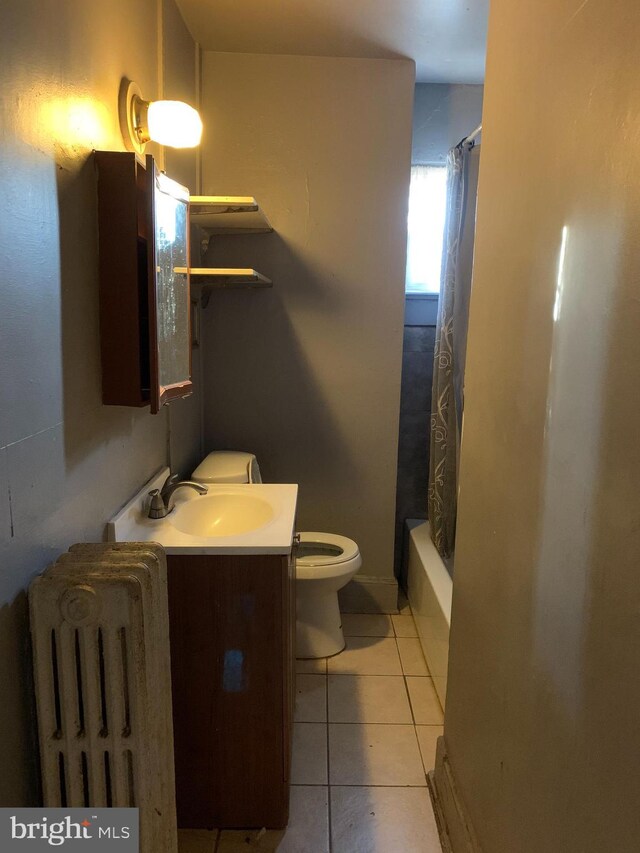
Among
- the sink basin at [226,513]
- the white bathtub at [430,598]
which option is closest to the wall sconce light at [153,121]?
the sink basin at [226,513]

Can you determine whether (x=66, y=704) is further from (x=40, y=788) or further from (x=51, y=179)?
(x=51, y=179)

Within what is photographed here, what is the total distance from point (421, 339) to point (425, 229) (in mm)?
554

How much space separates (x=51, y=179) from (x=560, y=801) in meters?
1.44

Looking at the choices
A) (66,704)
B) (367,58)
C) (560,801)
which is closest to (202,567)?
(66,704)

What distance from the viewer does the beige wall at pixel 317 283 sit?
2566mm

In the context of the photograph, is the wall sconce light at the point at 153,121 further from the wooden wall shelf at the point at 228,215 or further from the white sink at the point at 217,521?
the white sink at the point at 217,521

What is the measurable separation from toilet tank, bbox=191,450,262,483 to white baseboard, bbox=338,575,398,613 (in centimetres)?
81

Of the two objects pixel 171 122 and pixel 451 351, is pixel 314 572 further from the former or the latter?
pixel 171 122

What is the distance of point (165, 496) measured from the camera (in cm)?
185

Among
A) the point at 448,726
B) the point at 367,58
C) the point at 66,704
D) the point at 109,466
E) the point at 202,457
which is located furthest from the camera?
the point at 202,457

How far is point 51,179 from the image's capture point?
1.17 metres

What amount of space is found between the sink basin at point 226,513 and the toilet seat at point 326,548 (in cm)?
49

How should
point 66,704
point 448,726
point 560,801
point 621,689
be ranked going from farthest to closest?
point 448,726
point 66,704
point 560,801
point 621,689

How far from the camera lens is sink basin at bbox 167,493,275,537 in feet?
6.44
